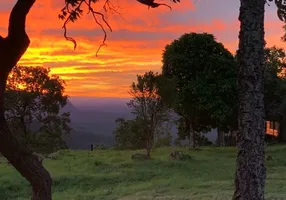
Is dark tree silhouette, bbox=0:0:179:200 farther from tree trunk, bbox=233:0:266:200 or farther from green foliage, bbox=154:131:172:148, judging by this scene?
green foliage, bbox=154:131:172:148

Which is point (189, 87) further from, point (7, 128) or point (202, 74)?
point (7, 128)

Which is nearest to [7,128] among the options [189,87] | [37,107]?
[189,87]

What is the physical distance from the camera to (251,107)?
21.7 feet

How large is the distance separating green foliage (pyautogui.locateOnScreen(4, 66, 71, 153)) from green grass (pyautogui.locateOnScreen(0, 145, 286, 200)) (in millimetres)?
8675

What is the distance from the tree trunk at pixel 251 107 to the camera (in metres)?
6.64

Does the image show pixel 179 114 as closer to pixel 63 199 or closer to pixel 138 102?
pixel 138 102

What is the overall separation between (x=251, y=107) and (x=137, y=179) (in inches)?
547

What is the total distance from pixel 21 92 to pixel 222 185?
74.8ft

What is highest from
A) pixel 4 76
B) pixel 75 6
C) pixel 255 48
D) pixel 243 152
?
pixel 75 6

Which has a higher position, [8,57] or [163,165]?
[8,57]

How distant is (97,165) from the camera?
79.5ft

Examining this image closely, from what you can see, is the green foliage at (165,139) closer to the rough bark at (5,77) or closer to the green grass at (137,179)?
the green grass at (137,179)

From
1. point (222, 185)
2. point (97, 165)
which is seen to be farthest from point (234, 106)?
point (222, 185)

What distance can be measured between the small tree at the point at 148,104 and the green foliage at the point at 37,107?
9.53 m
